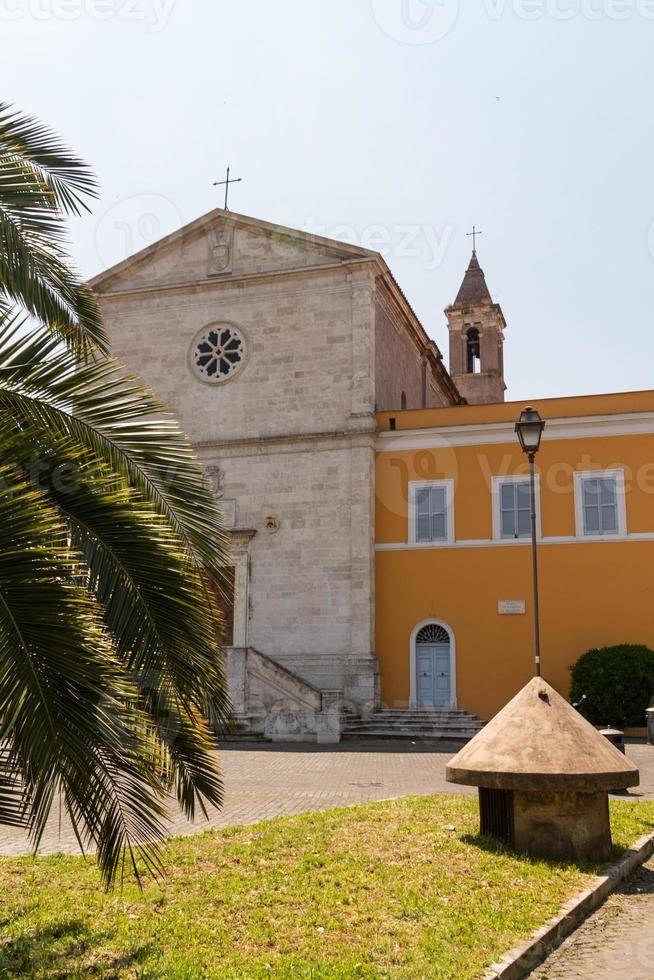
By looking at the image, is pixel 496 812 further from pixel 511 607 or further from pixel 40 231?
pixel 511 607

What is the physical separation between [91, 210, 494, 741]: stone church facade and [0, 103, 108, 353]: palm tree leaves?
14684 mm

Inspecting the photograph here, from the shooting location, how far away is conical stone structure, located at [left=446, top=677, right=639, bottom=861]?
754cm

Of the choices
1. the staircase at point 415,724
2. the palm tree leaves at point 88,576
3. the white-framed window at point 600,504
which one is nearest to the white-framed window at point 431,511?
the white-framed window at point 600,504

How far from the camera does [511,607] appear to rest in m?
22.4

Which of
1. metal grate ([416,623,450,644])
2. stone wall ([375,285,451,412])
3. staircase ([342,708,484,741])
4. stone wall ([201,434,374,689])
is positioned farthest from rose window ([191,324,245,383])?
staircase ([342,708,484,741])

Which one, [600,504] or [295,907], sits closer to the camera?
[295,907]

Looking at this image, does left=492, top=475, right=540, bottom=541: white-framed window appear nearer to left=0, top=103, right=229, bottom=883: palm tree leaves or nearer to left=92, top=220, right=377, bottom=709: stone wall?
left=92, top=220, right=377, bottom=709: stone wall

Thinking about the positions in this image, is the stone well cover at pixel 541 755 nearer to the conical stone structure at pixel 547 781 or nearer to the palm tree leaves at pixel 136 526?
the conical stone structure at pixel 547 781

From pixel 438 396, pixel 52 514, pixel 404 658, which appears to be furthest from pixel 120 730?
pixel 438 396

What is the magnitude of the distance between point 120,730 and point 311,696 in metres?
16.5

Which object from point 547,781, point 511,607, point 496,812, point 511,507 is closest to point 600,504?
point 511,507

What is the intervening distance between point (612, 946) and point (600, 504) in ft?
56.4

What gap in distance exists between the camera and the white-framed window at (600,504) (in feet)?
72.5

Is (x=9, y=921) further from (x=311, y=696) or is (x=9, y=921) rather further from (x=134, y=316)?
(x=134, y=316)
